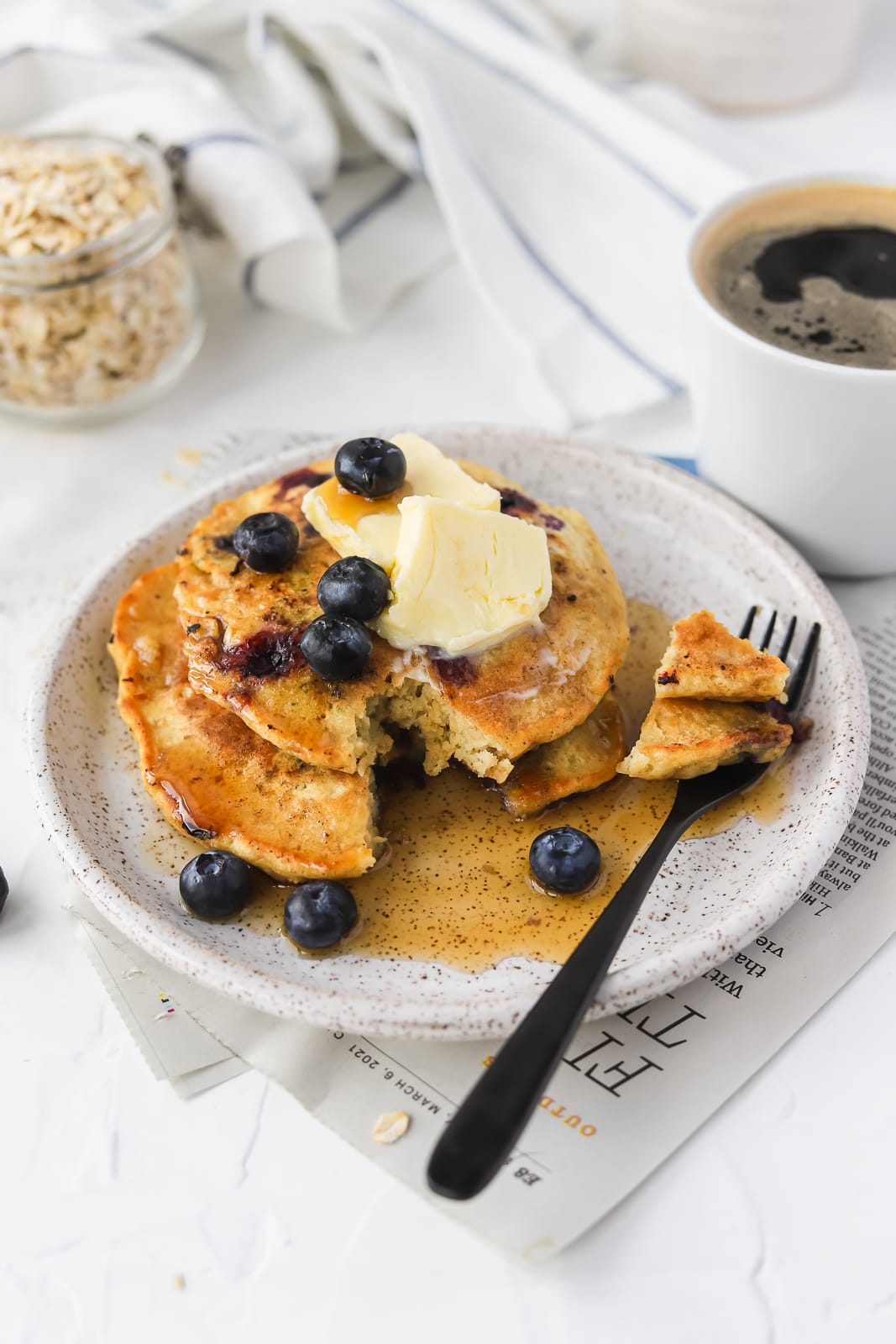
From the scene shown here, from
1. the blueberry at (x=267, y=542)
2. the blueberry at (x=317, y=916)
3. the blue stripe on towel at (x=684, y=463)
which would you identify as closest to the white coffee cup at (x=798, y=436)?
the blue stripe on towel at (x=684, y=463)

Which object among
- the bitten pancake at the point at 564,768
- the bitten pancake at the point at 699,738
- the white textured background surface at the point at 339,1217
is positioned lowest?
the white textured background surface at the point at 339,1217

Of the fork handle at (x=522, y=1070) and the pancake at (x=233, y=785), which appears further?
the pancake at (x=233, y=785)

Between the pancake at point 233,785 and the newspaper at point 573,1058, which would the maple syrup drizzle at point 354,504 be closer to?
the pancake at point 233,785

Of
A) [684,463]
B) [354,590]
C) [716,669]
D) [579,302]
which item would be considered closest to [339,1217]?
[354,590]

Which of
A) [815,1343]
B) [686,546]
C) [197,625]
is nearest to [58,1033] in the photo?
[197,625]

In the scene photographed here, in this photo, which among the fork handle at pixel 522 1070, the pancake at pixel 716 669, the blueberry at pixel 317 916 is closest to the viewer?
the fork handle at pixel 522 1070

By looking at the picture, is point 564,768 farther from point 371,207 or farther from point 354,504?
point 371,207

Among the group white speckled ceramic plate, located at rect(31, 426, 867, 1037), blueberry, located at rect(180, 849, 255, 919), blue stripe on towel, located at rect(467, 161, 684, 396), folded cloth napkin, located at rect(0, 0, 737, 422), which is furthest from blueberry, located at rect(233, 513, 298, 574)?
blue stripe on towel, located at rect(467, 161, 684, 396)
